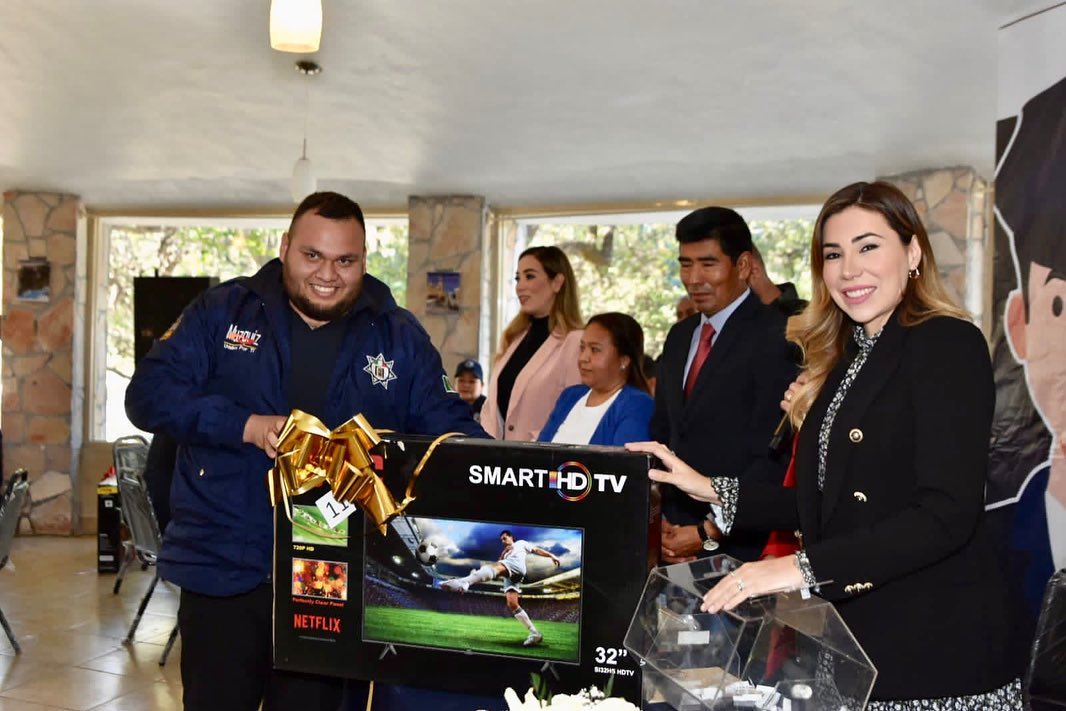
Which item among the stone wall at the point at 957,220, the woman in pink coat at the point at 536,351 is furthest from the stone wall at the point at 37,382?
the stone wall at the point at 957,220

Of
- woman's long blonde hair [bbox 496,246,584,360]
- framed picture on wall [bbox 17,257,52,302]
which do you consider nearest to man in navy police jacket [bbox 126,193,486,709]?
woman's long blonde hair [bbox 496,246,584,360]

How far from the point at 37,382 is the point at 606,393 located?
7530mm

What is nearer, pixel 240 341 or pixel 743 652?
pixel 743 652

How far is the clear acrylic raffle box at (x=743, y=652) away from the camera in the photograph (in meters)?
1.29

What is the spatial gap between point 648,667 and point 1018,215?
357 cm

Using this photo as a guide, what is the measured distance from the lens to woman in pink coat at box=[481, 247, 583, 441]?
431 cm

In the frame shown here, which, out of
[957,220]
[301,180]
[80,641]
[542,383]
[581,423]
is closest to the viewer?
[581,423]

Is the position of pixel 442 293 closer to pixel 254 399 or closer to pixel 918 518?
pixel 254 399

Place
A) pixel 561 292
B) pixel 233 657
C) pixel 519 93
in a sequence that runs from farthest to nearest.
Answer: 1. pixel 519 93
2. pixel 561 292
3. pixel 233 657

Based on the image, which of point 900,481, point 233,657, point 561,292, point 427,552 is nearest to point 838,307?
point 900,481

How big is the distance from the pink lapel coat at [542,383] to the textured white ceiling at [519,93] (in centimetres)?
141

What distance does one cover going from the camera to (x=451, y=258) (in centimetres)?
890

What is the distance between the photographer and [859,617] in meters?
1.67

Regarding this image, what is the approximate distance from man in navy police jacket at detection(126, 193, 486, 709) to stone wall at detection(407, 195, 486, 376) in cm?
636
